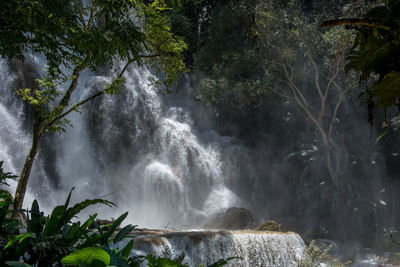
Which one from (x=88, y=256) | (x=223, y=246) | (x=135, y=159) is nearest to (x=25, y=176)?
(x=223, y=246)

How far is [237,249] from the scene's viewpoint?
6.73m

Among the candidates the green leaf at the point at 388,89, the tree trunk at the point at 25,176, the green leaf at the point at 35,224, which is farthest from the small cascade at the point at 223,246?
the green leaf at the point at 388,89

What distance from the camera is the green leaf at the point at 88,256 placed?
0.93m

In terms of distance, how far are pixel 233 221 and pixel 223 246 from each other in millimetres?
4529

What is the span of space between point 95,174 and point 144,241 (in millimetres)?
9082

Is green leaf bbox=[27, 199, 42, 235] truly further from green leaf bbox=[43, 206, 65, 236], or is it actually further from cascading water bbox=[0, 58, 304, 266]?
cascading water bbox=[0, 58, 304, 266]

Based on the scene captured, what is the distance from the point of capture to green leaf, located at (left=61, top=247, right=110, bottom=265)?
93 centimetres

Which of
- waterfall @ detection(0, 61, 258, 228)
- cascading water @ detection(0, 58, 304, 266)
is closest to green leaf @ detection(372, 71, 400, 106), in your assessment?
cascading water @ detection(0, 58, 304, 266)

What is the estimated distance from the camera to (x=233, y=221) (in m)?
10.9

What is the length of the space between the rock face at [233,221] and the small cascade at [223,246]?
266 cm

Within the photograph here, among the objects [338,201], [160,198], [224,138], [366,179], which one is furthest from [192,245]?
[224,138]

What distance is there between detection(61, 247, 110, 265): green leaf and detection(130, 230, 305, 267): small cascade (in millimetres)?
4391

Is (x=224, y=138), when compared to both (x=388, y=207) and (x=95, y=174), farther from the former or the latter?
(x=388, y=207)

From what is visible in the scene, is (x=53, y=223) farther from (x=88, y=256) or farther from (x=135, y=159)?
(x=135, y=159)
